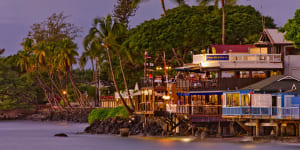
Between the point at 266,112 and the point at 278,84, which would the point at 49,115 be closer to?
the point at 278,84

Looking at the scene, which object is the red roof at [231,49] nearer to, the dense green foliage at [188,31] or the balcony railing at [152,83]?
the dense green foliage at [188,31]

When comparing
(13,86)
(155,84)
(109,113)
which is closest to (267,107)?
(155,84)

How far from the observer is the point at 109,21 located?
2766 inches

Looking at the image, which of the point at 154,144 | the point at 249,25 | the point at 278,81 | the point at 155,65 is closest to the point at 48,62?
the point at 155,65

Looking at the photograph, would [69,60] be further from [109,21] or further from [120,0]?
[109,21]

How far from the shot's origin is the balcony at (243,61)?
5469 centimetres

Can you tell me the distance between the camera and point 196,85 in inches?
2169

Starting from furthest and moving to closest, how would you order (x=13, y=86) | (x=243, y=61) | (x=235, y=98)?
(x=13, y=86) → (x=243, y=61) → (x=235, y=98)

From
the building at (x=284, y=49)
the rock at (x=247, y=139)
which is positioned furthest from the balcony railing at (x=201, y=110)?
the building at (x=284, y=49)

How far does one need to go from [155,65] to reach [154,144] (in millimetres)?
21290

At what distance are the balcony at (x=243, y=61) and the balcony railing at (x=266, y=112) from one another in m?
7.88

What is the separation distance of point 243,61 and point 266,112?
10.4 meters

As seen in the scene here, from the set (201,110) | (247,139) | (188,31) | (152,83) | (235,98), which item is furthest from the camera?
(188,31)

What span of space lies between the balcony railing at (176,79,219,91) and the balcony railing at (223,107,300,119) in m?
6.17
